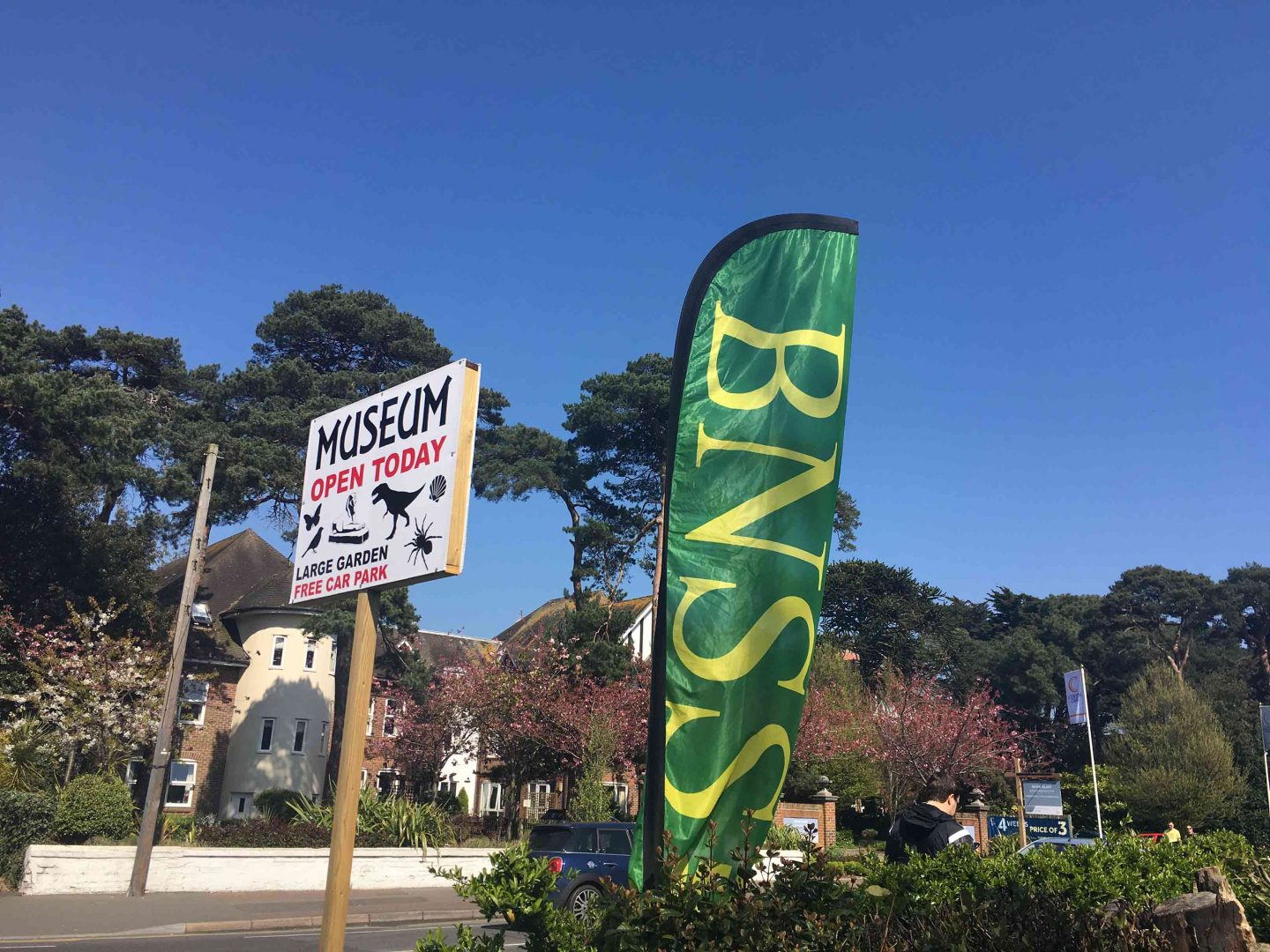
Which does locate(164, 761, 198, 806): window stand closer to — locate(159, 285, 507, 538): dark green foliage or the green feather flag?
locate(159, 285, 507, 538): dark green foliage

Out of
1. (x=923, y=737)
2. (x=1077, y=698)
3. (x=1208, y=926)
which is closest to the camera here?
(x=1208, y=926)

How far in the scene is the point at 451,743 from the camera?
113 feet

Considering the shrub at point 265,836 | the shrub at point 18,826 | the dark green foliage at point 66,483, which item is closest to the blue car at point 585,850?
the shrub at point 265,836

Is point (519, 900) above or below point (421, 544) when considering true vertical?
below

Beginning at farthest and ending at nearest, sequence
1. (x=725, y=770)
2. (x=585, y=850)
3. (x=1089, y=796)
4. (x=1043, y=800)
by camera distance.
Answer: (x=1089, y=796) < (x=1043, y=800) < (x=585, y=850) < (x=725, y=770)

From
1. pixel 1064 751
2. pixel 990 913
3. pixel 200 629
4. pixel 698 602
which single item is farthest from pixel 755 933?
pixel 1064 751

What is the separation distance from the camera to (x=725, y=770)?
5.31 metres

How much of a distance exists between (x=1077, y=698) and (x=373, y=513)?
27.0 metres

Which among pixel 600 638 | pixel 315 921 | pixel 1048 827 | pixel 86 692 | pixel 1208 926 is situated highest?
pixel 600 638

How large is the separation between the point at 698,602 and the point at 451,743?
31087 millimetres

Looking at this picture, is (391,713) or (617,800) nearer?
(617,800)

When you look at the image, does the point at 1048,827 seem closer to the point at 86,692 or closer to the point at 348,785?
the point at 348,785

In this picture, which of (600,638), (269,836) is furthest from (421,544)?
(600,638)

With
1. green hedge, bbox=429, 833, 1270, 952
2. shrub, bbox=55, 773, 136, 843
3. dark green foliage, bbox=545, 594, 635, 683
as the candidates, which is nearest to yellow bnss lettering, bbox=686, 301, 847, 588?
green hedge, bbox=429, 833, 1270, 952
